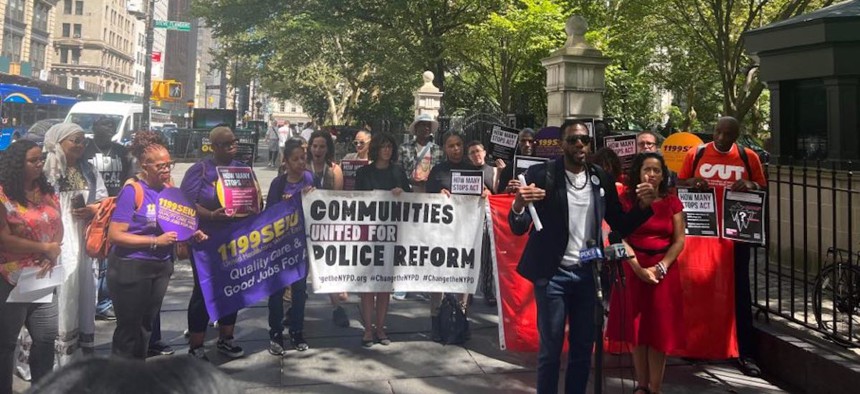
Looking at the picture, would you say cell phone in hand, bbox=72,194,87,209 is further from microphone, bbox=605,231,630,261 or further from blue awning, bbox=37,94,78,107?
blue awning, bbox=37,94,78,107

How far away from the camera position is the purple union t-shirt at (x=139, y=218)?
4.26 m

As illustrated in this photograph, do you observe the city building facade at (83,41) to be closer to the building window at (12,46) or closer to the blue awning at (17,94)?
the building window at (12,46)

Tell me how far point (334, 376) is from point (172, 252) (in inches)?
61.0

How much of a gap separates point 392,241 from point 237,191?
1442 mm

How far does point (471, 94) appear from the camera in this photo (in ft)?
95.1

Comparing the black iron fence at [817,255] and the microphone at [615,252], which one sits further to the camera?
the black iron fence at [817,255]

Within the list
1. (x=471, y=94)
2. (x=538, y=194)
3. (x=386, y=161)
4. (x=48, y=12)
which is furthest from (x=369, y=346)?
(x=48, y=12)

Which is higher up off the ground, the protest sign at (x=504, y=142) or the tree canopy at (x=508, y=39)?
the tree canopy at (x=508, y=39)

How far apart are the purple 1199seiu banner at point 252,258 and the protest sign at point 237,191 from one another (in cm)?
11

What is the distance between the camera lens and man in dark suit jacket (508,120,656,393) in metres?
3.87

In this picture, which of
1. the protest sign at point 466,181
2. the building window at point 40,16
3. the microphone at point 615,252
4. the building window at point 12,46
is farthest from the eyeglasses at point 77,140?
the building window at point 40,16

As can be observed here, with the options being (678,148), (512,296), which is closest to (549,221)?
(512,296)

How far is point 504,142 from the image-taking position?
702 cm

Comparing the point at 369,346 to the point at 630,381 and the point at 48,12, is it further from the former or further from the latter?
the point at 48,12
